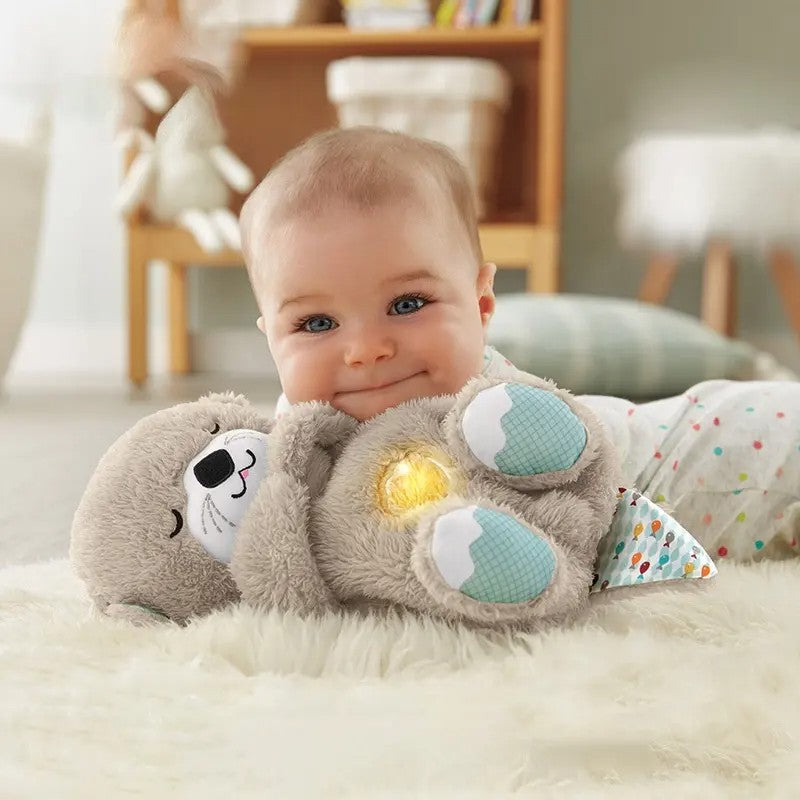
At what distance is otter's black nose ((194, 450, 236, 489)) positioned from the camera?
653 millimetres

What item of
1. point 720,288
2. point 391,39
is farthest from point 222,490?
point 720,288

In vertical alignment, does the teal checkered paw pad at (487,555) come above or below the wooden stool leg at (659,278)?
above

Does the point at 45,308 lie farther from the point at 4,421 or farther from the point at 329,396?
the point at 329,396

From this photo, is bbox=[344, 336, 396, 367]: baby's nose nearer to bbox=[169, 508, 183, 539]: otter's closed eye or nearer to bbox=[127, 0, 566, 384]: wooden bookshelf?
bbox=[169, 508, 183, 539]: otter's closed eye

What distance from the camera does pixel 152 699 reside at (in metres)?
0.51

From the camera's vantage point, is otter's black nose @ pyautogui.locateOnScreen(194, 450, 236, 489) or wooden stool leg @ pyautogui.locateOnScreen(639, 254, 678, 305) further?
wooden stool leg @ pyautogui.locateOnScreen(639, 254, 678, 305)

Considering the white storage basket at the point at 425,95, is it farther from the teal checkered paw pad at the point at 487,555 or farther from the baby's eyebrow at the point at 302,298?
the teal checkered paw pad at the point at 487,555

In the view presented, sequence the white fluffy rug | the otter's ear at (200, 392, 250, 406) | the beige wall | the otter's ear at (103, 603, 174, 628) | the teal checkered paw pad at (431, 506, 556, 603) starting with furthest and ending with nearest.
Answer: the beige wall
the otter's ear at (200, 392, 250, 406)
the otter's ear at (103, 603, 174, 628)
the teal checkered paw pad at (431, 506, 556, 603)
the white fluffy rug

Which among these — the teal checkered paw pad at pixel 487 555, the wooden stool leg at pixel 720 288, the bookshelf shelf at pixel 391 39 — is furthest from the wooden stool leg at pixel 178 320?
the teal checkered paw pad at pixel 487 555

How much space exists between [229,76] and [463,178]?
186cm

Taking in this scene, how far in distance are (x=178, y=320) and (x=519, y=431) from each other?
7.17 ft

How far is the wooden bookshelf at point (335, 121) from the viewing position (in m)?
2.30

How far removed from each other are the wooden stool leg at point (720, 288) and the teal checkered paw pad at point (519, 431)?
1.95 meters

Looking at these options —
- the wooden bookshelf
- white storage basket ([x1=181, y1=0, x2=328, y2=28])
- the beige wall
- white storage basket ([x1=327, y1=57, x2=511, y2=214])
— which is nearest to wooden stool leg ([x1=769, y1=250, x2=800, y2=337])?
the beige wall
